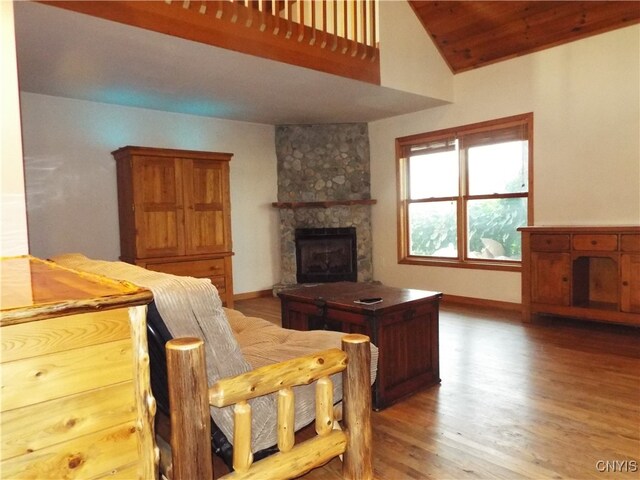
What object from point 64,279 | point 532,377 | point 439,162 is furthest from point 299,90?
point 64,279

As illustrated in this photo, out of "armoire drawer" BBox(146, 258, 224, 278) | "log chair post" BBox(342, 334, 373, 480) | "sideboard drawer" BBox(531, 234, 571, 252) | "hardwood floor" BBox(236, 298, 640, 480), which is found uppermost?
"sideboard drawer" BBox(531, 234, 571, 252)

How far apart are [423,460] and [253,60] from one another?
10.4 ft

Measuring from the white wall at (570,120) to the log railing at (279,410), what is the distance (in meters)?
3.75

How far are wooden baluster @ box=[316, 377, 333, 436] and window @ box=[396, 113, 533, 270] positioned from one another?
154 inches

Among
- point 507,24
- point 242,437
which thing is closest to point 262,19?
point 507,24

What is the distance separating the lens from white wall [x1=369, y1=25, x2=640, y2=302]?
13.3 ft

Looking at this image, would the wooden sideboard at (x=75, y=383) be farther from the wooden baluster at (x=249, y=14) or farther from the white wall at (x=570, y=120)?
the white wall at (x=570, y=120)

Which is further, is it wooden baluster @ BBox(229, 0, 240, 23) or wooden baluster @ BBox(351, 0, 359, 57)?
wooden baluster @ BBox(351, 0, 359, 57)

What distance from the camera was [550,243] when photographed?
410 centimetres

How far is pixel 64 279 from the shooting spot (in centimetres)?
133

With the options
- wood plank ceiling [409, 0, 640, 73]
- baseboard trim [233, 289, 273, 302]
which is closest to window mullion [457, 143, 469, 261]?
wood plank ceiling [409, 0, 640, 73]

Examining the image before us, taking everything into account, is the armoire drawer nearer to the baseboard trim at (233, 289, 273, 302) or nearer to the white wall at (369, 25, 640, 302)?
the baseboard trim at (233, 289, 273, 302)

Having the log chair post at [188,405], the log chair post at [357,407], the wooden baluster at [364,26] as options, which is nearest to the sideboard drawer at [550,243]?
the wooden baluster at [364,26]

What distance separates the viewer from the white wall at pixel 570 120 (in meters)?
4.07
